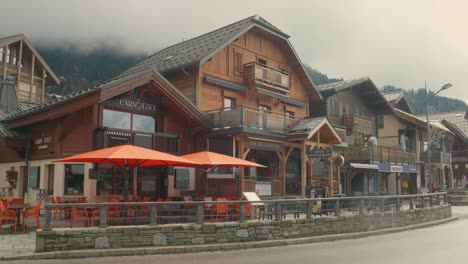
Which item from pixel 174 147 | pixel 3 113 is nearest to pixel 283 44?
pixel 174 147

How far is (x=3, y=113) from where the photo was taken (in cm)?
2205

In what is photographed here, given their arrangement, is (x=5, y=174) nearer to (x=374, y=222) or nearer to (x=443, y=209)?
(x=374, y=222)

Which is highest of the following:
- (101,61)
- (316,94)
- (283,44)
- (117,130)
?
(101,61)

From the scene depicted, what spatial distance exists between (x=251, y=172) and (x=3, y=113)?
1233 cm

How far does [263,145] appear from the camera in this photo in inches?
878

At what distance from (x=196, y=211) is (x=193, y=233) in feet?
2.06

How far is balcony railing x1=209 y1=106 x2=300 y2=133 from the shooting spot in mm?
20938

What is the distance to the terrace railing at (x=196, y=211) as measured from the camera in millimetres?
12211

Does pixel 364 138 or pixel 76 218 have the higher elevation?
pixel 364 138

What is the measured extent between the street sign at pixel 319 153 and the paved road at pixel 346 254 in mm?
7401

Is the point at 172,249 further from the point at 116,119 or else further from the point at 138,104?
the point at 138,104

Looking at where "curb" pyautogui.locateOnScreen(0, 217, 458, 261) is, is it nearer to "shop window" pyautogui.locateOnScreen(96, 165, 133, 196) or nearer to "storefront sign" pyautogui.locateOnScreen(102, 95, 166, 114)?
"shop window" pyautogui.locateOnScreen(96, 165, 133, 196)

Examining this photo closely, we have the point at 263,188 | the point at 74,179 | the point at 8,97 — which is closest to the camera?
the point at 74,179

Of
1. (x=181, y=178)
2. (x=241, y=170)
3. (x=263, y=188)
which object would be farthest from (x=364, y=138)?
(x=181, y=178)
